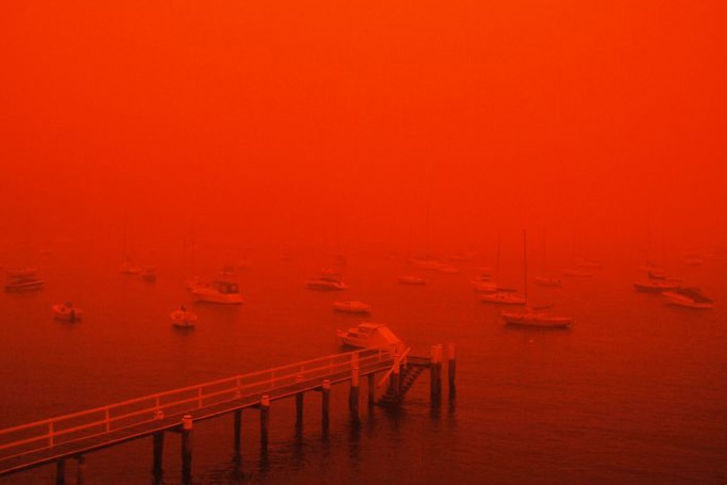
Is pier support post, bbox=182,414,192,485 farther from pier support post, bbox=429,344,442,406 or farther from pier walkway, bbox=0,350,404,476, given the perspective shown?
pier support post, bbox=429,344,442,406

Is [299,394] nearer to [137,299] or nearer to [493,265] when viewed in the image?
[137,299]

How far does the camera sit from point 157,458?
2445 cm

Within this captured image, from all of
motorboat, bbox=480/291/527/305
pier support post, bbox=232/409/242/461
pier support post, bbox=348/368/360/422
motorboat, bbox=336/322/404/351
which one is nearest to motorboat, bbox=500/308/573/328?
motorboat, bbox=480/291/527/305

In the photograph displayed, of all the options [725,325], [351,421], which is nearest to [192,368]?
[351,421]

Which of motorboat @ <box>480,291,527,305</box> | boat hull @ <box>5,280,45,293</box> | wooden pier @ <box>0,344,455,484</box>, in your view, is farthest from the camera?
boat hull @ <box>5,280,45,293</box>

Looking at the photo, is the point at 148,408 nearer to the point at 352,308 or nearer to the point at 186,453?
the point at 186,453

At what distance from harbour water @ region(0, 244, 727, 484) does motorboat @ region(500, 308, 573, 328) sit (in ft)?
4.69

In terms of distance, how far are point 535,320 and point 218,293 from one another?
33491 mm

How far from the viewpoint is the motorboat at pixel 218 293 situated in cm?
7812

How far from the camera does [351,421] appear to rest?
31281mm

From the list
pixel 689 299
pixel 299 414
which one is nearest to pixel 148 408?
pixel 299 414

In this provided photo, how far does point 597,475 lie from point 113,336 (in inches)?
1634

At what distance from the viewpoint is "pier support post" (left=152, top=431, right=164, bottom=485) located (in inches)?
952

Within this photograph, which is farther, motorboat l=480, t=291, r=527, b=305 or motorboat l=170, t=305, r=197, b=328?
motorboat l=480, t=291, r=527, b=305
